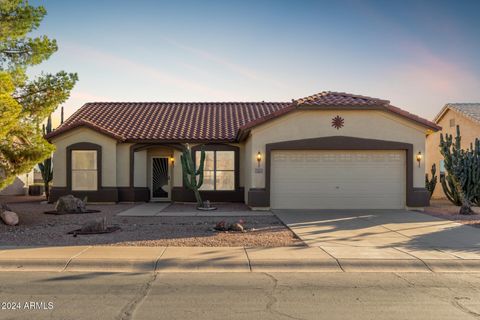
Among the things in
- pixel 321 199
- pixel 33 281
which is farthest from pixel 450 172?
pixel 33 281

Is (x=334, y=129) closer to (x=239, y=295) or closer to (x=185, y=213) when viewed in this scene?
(x=185, y=213)

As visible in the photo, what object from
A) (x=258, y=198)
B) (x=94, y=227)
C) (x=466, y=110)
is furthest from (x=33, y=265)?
(x=466, y=110)

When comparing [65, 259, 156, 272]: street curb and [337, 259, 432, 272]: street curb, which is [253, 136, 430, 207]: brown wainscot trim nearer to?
[337, 259, 432, 272]: street curb

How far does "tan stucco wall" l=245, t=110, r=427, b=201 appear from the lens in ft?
53.6

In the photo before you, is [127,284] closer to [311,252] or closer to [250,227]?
[311,252]

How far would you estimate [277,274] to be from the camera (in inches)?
288

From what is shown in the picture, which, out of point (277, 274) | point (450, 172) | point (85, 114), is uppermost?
point (85, 114)

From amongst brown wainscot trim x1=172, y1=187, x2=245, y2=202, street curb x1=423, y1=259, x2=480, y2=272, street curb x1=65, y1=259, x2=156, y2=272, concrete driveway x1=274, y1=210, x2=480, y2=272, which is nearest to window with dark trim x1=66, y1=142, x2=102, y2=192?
brown wainscot trim x1=172, y1=187, x2=245, y2=202

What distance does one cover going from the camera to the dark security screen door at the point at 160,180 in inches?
832

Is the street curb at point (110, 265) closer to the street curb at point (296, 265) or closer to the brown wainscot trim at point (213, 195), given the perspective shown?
the street curb at point (296, 265)

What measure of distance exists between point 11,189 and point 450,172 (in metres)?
25.4

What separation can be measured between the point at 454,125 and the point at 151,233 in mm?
21935

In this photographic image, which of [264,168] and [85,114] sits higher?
[85,114]

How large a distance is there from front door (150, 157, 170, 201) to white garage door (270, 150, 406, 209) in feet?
23.0
